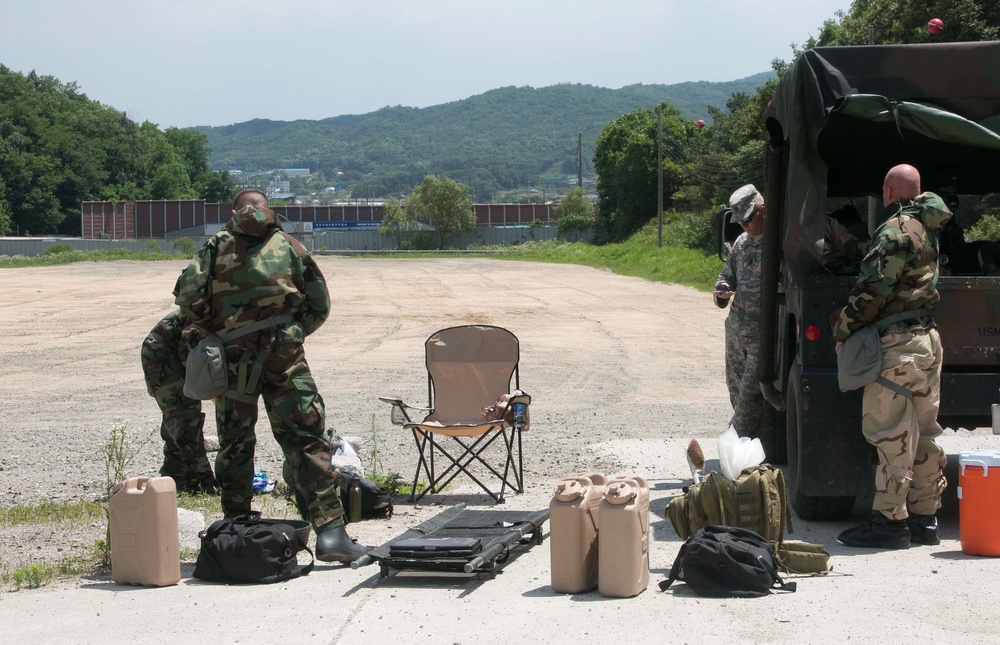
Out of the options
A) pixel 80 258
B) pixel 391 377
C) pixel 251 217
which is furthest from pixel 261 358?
pixel 80 258

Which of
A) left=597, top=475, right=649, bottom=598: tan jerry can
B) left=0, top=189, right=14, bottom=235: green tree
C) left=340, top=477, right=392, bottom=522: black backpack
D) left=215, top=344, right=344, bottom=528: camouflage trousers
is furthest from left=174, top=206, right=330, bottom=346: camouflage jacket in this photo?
left=0, top=189, right=14, bottom=235: green tree

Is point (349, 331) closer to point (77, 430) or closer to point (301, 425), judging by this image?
point (77, 430)

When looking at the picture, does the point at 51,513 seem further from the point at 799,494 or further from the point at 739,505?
the point at 799,494

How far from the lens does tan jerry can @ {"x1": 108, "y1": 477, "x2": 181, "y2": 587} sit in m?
5.64

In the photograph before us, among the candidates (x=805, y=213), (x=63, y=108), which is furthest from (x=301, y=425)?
(x=63, y=108)

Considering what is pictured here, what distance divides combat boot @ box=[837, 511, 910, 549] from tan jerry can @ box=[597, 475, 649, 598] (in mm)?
1504

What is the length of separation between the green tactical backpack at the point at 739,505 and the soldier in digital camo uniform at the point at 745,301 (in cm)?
207

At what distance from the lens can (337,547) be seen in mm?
6059

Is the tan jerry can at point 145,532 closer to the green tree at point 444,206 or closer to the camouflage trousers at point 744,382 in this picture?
the camouflage trousers at point 744,382

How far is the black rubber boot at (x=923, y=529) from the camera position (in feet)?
20.5

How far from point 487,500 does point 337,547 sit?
1854mm

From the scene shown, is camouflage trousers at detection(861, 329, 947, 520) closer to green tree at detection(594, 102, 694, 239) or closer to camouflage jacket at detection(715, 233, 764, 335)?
camouflage jacket at detection(715, 233, 764, 335)

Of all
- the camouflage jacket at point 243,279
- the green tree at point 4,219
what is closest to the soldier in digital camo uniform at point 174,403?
the camouflage jacket at point 243,279

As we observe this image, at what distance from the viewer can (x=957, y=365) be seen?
666cm
